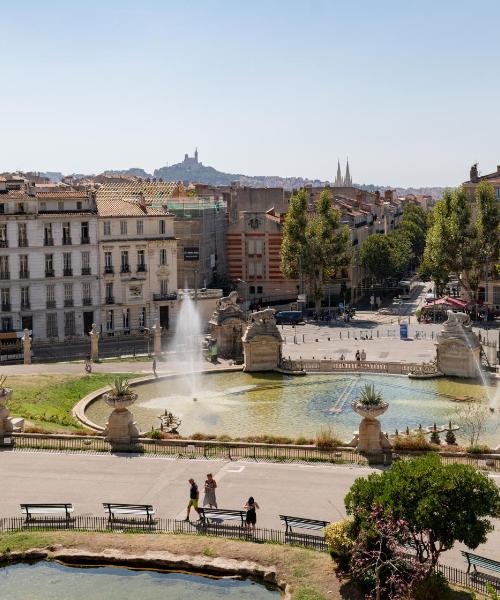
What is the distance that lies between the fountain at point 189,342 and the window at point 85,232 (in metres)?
9.26

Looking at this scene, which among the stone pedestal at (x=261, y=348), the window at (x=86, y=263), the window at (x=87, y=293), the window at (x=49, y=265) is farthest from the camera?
the window at (x=87, y=293)

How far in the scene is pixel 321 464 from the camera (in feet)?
105

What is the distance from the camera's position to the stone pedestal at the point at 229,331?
59594 mm

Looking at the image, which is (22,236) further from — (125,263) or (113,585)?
(113,585)

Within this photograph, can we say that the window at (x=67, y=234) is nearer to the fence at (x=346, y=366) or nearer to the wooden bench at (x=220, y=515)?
the fence at (x=346, y=366)

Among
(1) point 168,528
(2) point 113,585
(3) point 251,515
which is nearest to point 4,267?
(1) point 168,528

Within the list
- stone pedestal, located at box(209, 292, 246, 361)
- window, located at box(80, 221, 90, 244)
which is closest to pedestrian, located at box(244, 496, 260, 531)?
stone pedestal, located at box(209, 292, 246, 361)

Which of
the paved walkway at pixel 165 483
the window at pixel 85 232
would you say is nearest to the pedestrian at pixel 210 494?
the paved walkway at pixel 165 483

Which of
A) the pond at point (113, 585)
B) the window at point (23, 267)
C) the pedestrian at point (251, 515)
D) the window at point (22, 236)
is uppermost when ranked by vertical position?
the window at point (22, 236)

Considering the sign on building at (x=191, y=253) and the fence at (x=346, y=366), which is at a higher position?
the sign on building at (x=191, y=253)

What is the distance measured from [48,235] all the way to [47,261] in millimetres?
2006

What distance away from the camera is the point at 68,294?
71.5m

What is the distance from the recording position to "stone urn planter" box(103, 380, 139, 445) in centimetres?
3447

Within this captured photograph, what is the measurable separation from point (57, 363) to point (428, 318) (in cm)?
3721
